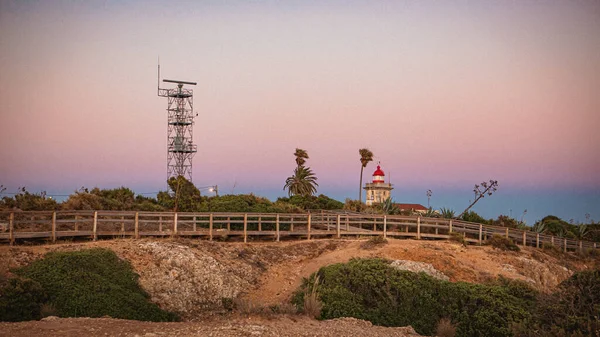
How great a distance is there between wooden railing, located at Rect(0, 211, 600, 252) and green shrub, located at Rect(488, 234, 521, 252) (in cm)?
69

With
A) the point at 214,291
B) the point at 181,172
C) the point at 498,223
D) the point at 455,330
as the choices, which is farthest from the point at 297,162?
the point at 455,330

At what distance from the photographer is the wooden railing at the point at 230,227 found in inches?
850

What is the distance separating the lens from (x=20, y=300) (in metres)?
14.3

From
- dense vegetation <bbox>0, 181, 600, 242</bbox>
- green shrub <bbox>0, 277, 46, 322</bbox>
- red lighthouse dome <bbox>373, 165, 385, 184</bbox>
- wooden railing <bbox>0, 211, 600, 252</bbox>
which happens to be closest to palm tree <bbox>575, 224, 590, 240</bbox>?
dense vegetation <bbox>0, 181, 600, 242</bbox>

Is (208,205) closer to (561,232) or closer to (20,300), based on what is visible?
(20,300)

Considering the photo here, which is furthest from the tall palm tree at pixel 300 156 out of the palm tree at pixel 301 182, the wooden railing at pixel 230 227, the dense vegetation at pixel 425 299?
the dense vegetation at pixel 425 299

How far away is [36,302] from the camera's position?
48.3 ft

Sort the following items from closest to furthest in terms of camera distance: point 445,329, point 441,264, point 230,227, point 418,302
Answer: point 445,329, point 418,302, point 441,264, point 230,227

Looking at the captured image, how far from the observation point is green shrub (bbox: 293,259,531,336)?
15.6 m

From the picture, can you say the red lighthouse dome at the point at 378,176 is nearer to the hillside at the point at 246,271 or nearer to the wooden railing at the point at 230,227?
the wooden railing at the point at 230,227

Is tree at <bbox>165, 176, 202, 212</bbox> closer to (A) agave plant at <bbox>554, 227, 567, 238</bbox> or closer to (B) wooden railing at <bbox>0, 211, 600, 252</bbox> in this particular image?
(B) wooden railing at <bbox>0, 211, 600, 252</bbox>

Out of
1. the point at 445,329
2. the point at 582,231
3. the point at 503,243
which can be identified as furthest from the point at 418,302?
the point at 582,231

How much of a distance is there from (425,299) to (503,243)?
14.6 m

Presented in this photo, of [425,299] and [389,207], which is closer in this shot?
[425,299]
